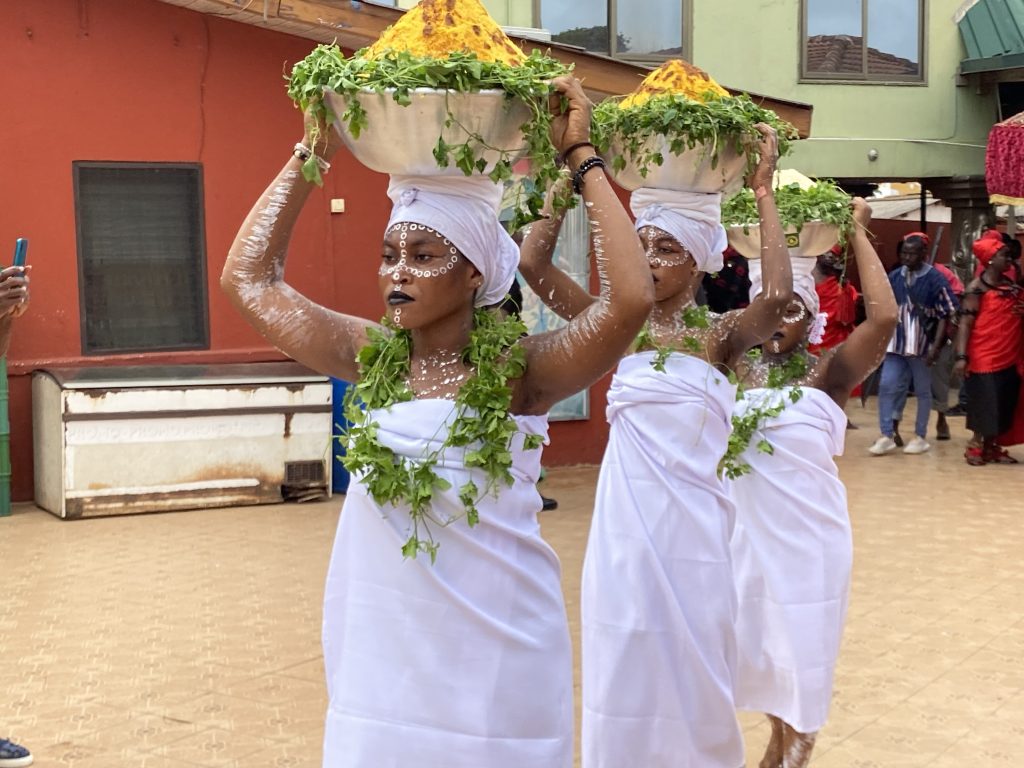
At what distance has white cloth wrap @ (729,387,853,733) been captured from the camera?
198 inches

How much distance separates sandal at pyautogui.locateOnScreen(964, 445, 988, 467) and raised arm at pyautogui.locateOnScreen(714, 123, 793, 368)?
30.6 feet

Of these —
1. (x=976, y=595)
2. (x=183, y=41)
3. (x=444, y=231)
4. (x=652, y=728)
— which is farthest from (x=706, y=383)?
(x=183, y=41)

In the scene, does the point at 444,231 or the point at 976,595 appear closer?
the point at 444,231

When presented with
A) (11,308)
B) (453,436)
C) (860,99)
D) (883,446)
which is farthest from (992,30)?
(453,436)

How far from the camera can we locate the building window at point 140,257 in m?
10.6

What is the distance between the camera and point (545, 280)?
458 cm

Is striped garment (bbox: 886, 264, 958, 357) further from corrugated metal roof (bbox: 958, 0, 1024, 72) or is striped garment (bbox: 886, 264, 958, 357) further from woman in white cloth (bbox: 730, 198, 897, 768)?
woman in white cloth (bbox: 730, 198, 897, 768)

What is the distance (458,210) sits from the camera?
3.27 metres

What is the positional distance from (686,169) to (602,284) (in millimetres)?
1548

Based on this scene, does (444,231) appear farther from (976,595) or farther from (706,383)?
(976,595)

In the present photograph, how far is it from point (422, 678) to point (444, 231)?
41.2 inches

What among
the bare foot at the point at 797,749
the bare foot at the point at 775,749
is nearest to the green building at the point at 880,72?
the bare foot at the point at 775,749

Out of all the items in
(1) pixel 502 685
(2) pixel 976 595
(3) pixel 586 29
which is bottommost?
(2) pixel 976 595

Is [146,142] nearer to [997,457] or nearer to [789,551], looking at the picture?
[789,551]
